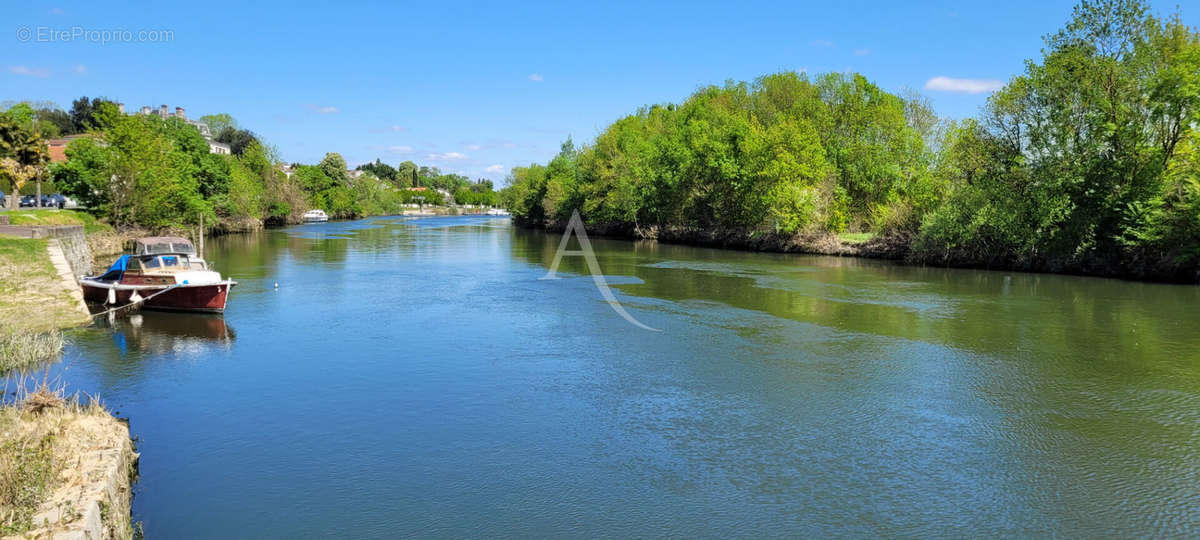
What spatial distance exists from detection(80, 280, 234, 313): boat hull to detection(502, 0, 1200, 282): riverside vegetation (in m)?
34.2

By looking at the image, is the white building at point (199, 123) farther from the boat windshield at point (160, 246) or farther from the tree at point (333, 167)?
the boat windshield at point (160, 246)

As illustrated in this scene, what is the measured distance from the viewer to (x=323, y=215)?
112562 millimetres

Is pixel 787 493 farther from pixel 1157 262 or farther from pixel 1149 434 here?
pixel 1157 262

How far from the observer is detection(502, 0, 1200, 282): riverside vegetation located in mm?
33031

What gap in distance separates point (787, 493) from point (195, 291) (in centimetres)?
1980

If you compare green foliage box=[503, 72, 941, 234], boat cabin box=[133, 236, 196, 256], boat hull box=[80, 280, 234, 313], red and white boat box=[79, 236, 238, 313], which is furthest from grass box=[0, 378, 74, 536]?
green foliage box=[503, 72, 941, 234]

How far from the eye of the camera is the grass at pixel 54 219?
109 ft

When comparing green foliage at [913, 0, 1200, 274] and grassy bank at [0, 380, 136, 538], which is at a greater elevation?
green foliage at [913, 0, 1200, 274]

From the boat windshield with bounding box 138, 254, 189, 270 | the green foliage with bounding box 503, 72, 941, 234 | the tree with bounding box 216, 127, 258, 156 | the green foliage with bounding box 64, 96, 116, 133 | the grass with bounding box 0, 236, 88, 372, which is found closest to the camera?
the grass with bounding box 0, 236, 88, 372

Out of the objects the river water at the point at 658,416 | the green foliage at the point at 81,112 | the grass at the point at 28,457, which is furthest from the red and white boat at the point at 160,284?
the green foliage at the point at 81,112

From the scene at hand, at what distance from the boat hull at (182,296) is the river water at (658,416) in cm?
66

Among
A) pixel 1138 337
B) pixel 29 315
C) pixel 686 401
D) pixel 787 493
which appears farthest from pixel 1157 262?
pixel 29 315

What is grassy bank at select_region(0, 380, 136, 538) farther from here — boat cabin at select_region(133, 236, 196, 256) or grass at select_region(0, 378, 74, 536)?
boat cabin at select_region(133, 236, 196, 256)

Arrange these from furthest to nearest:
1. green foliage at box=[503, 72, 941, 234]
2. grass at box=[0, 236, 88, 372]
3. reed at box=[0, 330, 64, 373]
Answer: green foliage at box=[503, 72, 941, 234]
grass at box=[0, 236, 88, 372]
reed at box=[0, 330, 64, 373]
